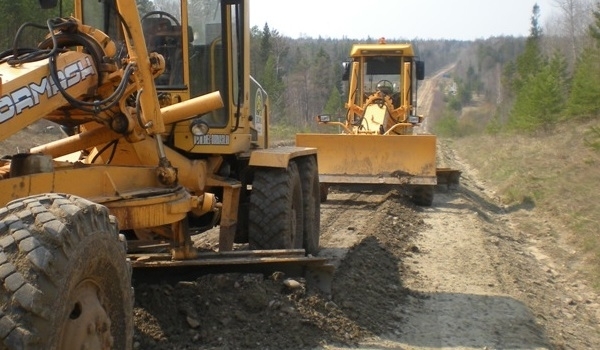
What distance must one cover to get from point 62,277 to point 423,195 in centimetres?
1172

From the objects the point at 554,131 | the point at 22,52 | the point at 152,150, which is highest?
the point at 22,52

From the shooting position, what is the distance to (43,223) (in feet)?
11.0

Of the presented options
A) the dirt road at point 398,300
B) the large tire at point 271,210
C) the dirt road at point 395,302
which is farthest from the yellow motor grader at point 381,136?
the large tire at point 271,210

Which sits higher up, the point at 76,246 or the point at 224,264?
the point at 76,246

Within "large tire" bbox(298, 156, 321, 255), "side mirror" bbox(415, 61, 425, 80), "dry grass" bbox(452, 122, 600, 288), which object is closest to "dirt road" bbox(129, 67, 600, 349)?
"large tire" bbox(298, 156, 321, 255)

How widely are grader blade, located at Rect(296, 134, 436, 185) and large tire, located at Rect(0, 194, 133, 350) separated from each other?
10550 mm

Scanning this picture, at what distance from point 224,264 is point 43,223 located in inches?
107

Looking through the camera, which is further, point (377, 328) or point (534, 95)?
point (534, 95)

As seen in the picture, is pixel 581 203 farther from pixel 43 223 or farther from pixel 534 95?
pixel 534 95

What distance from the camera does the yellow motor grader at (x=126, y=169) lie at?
131 inches

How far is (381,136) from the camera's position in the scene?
48.1 feet

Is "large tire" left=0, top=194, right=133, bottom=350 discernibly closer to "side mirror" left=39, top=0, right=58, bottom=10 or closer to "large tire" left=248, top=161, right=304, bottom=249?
"side mirror" left=39, top=0, right=58, bottom=10

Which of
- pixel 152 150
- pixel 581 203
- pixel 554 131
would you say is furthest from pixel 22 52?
pixel 554 131

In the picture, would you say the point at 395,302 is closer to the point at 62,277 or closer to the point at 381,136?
the point at 62,277
